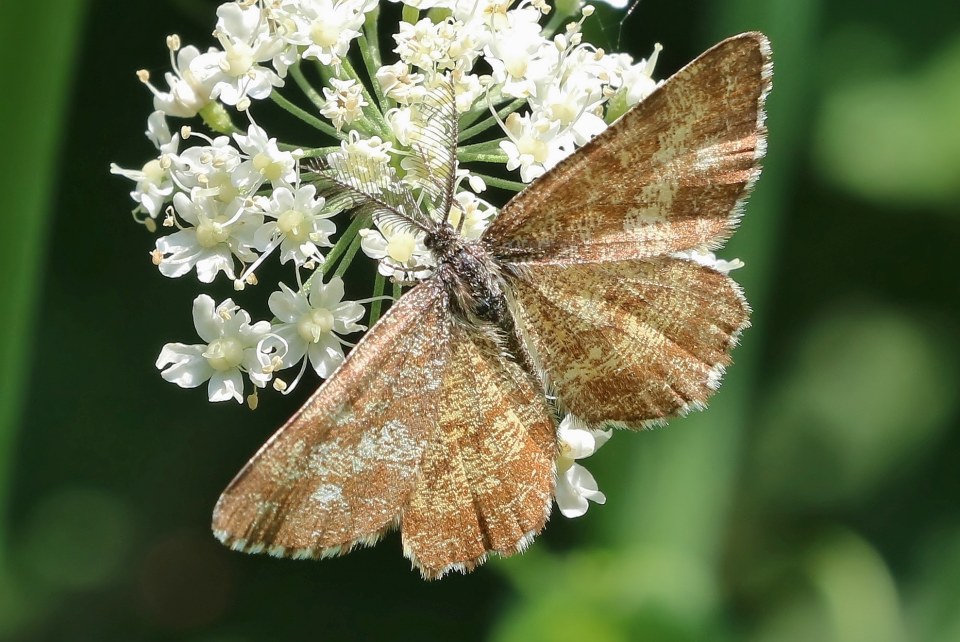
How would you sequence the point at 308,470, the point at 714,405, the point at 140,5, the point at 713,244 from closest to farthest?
1. the point at 308,470
2. the point at 713,244
3. the point at 714,405
4. the point at 140,5

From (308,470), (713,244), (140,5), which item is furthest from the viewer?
(140,5)

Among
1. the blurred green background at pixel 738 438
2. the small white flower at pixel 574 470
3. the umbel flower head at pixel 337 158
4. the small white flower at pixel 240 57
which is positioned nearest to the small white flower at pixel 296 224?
the umbel flower head at pixel 337 158

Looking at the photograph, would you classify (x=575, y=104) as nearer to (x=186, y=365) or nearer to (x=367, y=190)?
(x=367, y=190)

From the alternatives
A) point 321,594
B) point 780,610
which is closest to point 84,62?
point 321,594

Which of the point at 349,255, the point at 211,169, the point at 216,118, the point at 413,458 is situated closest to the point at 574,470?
the point at 413,458

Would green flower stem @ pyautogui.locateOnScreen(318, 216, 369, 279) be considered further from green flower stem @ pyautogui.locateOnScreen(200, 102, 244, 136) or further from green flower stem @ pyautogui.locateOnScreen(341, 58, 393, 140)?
green flower stem @ pyautogui.locateOnScreen(200, 102, 244, 136)

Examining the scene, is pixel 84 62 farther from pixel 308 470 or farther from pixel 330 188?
pixel 308 470

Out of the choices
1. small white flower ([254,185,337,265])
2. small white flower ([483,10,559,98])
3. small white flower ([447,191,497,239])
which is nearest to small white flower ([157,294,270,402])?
small white flower ([254,185,337,265])
